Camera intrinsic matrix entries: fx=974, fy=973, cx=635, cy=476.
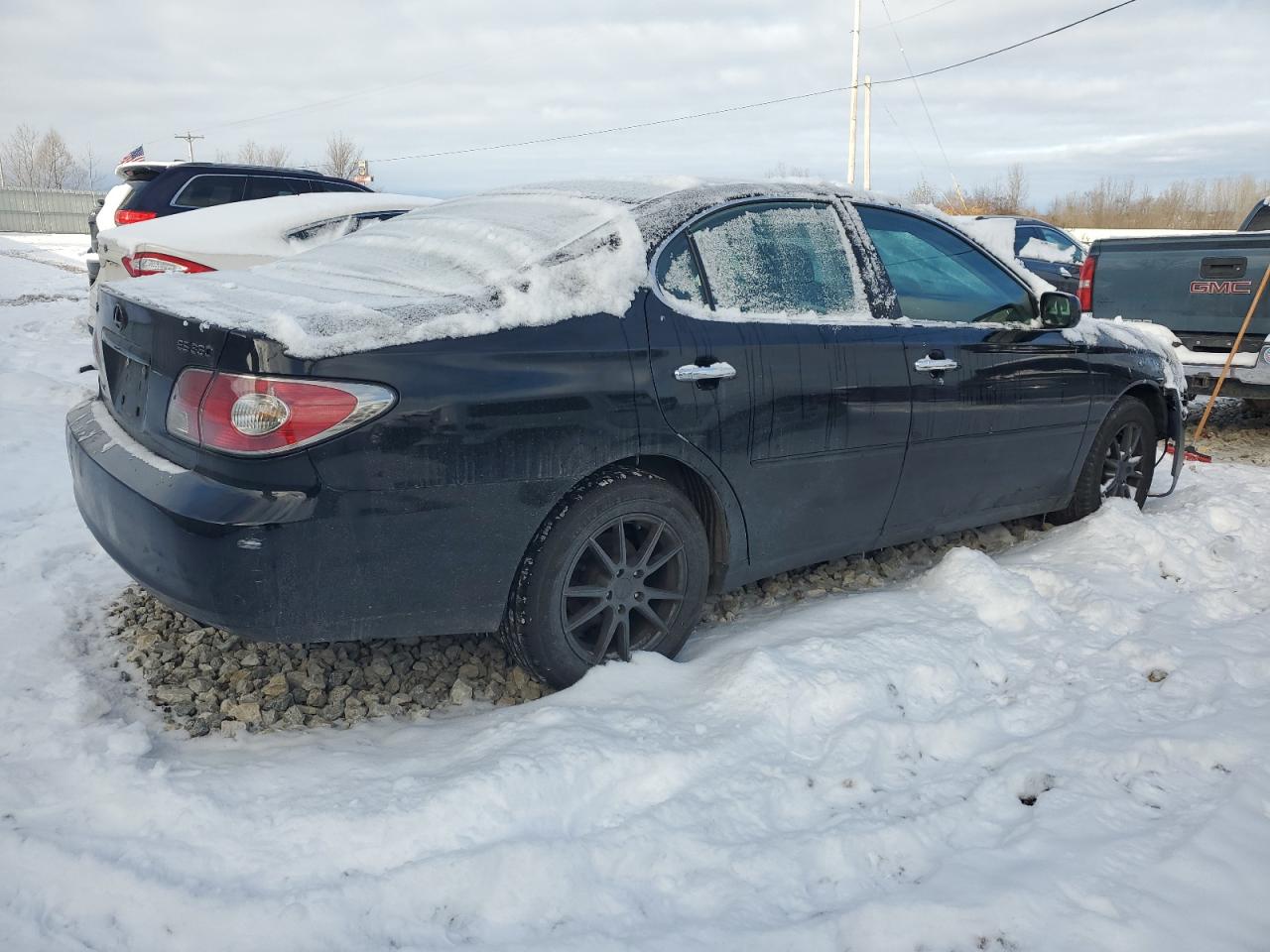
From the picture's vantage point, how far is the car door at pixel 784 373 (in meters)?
3.13

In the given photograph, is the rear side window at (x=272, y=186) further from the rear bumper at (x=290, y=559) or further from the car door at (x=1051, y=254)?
the car door at (x=1051, y=254)

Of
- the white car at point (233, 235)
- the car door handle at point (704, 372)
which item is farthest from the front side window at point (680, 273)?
the white car at point (233, 235)

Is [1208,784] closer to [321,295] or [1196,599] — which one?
[1196,599]

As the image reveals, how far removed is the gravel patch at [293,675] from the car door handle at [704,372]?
3.52ft

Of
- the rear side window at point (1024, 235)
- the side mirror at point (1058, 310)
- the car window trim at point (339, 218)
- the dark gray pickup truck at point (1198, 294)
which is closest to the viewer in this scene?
the side mirror at point (1058, 310)

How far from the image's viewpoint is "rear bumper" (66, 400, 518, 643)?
2.47m

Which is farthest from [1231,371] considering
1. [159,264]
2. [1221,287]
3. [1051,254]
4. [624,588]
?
[1051,254]

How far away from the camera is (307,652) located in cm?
326

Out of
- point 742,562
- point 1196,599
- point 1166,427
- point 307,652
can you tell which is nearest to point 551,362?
point 742,562

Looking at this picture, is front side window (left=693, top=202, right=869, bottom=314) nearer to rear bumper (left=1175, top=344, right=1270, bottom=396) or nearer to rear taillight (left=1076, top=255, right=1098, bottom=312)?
rear bumper (left=1175, top=344, right=1270, bottom=396)

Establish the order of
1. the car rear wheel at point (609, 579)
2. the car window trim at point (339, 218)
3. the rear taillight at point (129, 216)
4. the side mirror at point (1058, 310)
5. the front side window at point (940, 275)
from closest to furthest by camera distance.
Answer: the car rear wheel at point (609, 579) < the front side window at point (940, 275) < the side mirror at point (1058, 310) < the car window trim at point (339, 218) < the rear taillight at point (129, 216)

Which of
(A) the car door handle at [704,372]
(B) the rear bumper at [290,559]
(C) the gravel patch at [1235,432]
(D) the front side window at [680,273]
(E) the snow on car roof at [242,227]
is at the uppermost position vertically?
(E) the snow on car roof at [242,227]

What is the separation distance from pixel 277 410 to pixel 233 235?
163 inches

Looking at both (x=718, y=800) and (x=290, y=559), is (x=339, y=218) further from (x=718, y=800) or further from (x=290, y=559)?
(x=718, y=800)
